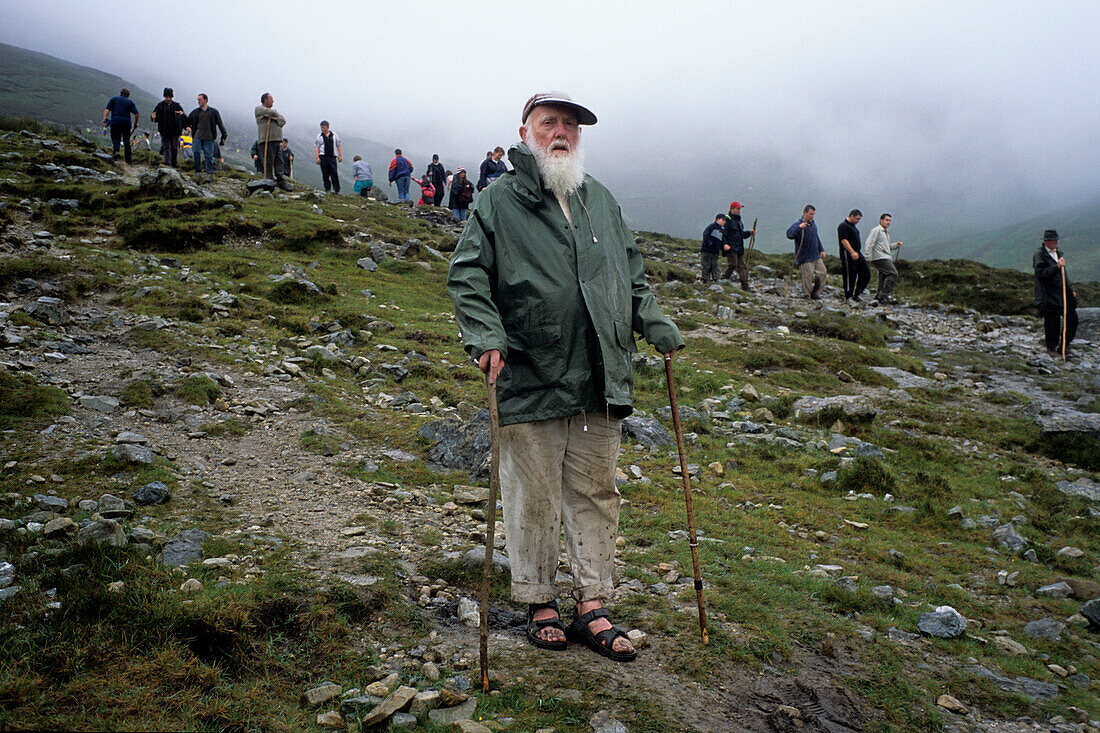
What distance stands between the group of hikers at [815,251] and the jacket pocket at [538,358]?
19.3m

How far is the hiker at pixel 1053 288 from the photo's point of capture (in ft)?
56.6

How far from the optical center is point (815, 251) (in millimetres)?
22531

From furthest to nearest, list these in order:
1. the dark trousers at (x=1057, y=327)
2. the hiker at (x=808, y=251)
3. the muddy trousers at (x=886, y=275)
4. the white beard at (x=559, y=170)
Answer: the muddy trousers at (x=886, y=275)
the hiker at (x=808, y=251)
the dark trousers at (x=1057, y=327)
the white beard at (x=559, y=170)

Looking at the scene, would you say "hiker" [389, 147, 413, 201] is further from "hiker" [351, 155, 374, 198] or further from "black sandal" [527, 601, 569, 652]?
"black sandal" [527, 601, 569, 652]

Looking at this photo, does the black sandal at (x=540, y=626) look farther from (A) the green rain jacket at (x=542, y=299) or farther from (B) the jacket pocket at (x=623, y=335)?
(B) the jacket pocket at (x=623, y=335)

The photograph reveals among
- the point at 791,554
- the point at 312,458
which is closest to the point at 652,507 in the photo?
the point at 791,554

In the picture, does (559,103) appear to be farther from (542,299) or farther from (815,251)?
(815,251)

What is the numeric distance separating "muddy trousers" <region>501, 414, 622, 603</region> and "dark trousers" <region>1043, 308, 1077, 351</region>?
62.9 ft

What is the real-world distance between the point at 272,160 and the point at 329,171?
3.62 m

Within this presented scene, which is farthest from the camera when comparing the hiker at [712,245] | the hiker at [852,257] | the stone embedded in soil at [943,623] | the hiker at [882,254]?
the hiker at [712,245]

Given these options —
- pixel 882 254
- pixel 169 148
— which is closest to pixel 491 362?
pixel 882 254

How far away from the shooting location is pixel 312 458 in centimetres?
711

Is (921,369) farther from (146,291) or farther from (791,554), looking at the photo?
(146,291)

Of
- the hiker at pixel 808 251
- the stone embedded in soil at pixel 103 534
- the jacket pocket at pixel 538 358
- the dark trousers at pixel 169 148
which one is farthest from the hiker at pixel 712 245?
the stone embedded in soil at pixel 103 534
